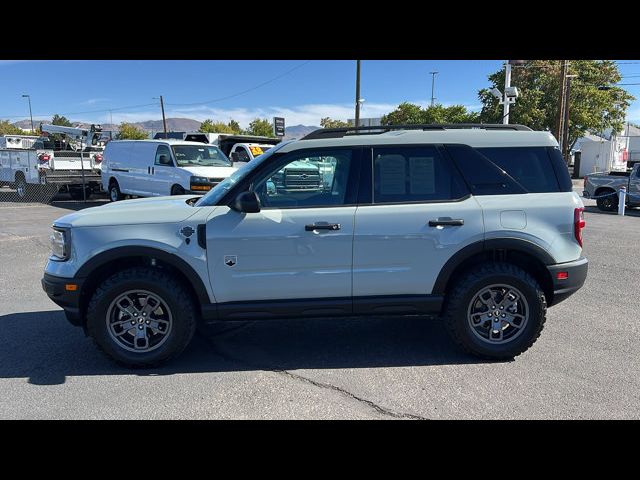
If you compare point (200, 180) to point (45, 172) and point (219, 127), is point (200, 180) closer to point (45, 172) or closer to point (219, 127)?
point (45, 172)

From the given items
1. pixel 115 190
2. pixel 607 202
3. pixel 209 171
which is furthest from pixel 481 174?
pixel 115 190

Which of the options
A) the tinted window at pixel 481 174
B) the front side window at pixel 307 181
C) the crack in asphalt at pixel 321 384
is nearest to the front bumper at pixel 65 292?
the crack in asphalt at pixel 321 384

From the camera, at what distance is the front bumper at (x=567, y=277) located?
4.01 m

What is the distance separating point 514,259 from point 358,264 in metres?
1.46

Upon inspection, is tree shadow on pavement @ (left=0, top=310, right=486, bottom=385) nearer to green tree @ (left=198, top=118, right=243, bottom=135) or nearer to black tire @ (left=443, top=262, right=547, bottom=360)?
black tire @ (left=443, top=262, right=547, bottom=360)

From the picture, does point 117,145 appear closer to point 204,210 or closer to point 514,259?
point 204,210

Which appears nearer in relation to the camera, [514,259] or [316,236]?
[316,236]

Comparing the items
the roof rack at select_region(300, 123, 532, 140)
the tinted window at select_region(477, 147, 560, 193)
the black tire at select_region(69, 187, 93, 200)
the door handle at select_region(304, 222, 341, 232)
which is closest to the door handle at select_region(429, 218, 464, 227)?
the tinted window at select_region(477, 147, 560, 193)

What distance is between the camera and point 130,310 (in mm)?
3895

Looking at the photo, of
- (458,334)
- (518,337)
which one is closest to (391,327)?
(458,334)

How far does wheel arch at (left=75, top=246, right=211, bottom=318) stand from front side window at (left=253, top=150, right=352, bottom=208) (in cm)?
85

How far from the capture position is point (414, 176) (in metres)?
4.02

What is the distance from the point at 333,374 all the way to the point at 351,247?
1059mm

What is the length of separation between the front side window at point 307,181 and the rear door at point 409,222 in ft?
0.74
